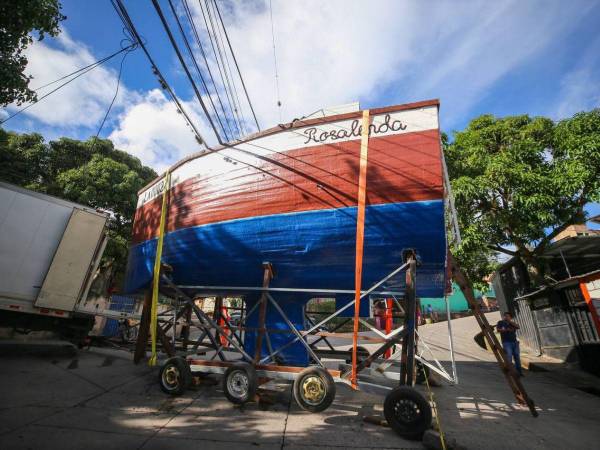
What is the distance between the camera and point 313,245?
488cm

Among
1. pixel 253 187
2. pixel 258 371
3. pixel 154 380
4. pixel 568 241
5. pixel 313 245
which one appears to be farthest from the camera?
pixel 568 241

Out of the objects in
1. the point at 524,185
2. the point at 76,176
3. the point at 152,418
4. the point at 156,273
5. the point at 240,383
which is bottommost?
the point at 152,418

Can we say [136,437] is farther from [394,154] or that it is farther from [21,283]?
[21,283]

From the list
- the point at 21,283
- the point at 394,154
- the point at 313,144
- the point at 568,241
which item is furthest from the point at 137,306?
the point at 568,241

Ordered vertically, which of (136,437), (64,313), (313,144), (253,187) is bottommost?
(136,437)

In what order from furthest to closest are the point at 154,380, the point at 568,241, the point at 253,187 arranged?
the point at 568,241 < the point at 154,380 < the point at 253,187

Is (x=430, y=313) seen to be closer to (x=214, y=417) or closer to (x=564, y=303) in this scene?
(x=564, y=303)

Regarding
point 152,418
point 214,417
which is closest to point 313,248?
point 214,417

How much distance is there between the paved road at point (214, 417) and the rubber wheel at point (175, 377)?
0.17 metres

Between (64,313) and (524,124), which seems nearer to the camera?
(64,313)

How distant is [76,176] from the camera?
15.0 meters

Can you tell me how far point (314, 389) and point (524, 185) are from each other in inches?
338

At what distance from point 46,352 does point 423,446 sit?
8779mm

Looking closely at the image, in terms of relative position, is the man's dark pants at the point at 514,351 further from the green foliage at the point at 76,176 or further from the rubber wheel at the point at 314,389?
the green foliage at the point at 76,176
